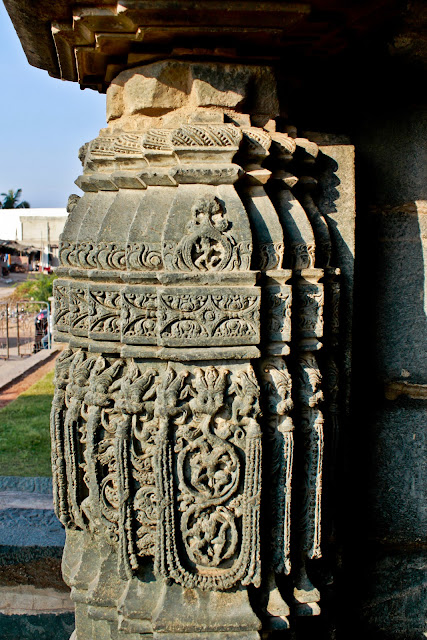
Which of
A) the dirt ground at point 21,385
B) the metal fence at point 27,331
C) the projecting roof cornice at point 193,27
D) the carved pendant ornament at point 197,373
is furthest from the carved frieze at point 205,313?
the metal fence at point 27,331

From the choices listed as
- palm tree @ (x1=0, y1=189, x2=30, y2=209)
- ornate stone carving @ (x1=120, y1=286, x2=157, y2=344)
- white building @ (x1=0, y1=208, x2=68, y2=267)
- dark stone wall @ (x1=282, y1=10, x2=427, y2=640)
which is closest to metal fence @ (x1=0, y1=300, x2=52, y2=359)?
white building @ (x1=0, y1=208, x2=68, y2=267)

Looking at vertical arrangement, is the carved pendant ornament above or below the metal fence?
above

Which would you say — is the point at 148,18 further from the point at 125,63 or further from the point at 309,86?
the point at 309,86

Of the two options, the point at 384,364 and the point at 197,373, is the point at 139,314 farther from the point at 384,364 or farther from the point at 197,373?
the point at 384,364

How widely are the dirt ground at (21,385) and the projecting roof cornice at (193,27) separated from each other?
570cm

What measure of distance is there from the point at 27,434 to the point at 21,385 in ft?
7.79

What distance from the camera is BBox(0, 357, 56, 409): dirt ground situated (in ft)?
22.6

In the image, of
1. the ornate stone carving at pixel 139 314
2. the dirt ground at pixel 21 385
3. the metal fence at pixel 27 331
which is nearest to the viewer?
the ornate stone carving at pixel 139 314

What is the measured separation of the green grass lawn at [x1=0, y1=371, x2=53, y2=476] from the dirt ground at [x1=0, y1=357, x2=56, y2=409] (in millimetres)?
232

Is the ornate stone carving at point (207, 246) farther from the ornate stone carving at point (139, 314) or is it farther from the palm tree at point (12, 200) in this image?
the palm tree at point (12, 200)

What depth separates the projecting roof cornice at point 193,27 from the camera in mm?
1319

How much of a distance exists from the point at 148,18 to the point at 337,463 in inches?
49.9

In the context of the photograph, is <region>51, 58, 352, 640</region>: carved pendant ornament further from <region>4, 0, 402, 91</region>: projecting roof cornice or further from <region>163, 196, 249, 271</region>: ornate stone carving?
<region>4, 0, 402, 91</region>: projecting roof cornice

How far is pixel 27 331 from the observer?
1285 cm
